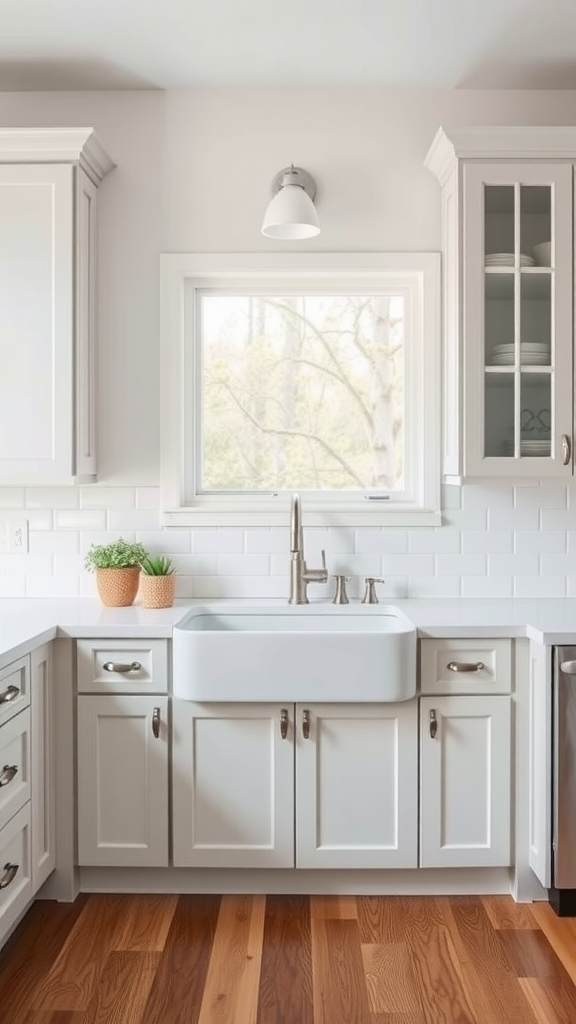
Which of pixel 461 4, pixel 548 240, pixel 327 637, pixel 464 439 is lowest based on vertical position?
pixel 327 637

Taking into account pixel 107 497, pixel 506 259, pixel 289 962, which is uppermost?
pixel 506 259

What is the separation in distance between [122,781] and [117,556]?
2.49 ft

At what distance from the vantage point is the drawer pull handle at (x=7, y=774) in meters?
2.24

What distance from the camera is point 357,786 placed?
2.63m

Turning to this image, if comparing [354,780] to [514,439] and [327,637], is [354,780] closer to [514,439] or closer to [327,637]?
[327,637]

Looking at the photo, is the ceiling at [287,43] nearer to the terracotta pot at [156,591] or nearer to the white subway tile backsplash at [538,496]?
the white subway tile backsplash at [538,496]

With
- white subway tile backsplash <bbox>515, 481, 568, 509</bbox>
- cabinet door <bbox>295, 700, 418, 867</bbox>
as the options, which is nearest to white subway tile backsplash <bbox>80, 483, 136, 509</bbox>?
cabinet door <bbox>295, 700, 418, 867</bbox>

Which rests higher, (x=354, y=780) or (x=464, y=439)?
(x=464, y=439)

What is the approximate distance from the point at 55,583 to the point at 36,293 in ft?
3.37

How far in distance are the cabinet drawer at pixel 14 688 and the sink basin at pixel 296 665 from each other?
434mm

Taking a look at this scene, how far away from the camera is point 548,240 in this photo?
9.37 feet

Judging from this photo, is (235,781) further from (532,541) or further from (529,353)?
(529,353)

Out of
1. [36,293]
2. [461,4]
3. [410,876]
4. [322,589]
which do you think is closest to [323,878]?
[410,876]

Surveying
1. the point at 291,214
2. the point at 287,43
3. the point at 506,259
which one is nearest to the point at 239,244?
the point at 291,214
